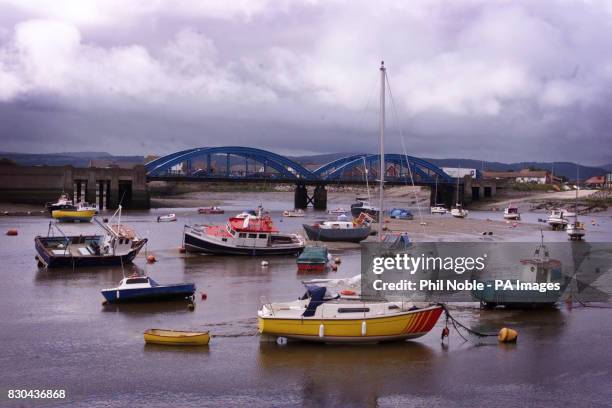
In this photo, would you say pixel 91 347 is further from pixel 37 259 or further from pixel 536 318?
pixel 37 259

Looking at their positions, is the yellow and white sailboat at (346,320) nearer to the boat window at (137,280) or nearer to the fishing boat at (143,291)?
the fishing boat at (143,291)

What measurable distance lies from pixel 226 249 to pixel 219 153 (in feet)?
302

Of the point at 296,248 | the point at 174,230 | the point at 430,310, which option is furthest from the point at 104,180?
the point at 430,310

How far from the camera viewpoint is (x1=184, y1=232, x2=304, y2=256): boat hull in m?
52.9

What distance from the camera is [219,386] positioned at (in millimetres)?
22469

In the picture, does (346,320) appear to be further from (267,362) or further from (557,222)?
(557,222)

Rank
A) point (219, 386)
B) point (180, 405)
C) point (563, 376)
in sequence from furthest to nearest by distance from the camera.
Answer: point (563, 376) → point (219, 386) → point (180, 405)

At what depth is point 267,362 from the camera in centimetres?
2483

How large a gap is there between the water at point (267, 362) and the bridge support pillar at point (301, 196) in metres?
109

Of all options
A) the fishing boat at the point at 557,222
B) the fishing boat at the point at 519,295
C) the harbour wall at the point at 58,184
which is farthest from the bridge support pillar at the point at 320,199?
the fishing boat at the point at 519,295

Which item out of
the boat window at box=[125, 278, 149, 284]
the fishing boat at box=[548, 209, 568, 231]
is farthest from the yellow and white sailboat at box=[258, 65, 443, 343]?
the fishing boat at box=[548, 209, 568, 231]

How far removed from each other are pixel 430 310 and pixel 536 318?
7.41 m

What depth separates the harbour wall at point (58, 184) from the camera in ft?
395

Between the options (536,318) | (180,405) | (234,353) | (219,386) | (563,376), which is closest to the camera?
(180,405)
